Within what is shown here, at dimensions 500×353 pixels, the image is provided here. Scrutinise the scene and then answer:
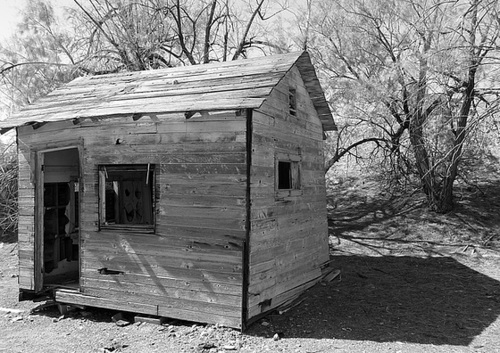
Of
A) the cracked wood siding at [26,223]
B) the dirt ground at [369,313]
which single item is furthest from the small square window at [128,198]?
the dirt ground at [369,313]

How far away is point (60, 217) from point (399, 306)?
7.60 meters

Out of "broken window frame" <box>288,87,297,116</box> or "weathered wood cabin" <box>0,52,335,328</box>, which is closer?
"weathered wood cabin" <box>0,52,335,328</box>

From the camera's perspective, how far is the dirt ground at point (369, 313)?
20.3 ft

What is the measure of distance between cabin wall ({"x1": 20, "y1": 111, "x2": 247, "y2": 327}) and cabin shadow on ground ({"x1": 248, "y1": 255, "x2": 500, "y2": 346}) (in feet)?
3.54

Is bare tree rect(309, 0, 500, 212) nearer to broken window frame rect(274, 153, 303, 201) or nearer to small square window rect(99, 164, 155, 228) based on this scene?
broken window frame rect(274, 153, 303, 201)

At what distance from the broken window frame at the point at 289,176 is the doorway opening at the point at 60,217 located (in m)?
4.60

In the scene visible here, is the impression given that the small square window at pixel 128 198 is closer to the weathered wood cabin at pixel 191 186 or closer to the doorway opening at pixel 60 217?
the doorway opening at pixel 60 217

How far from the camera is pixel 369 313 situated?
757 cm

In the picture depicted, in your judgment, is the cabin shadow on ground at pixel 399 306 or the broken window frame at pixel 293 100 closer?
the cabin shadow on ground at pixel 399 306

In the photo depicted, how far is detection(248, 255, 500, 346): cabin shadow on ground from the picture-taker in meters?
A: 6.57

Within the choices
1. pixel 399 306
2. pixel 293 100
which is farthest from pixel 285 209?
pixel 399 306

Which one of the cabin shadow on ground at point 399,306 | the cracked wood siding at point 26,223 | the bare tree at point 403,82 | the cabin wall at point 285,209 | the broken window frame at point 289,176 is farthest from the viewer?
the bare tree at point 403,82

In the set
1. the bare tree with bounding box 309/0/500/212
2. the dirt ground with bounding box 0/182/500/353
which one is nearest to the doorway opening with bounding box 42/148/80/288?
the dirt ground with bounding box 0/182/500/353

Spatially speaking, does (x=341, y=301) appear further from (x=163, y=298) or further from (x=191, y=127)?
(x=191, y=127)
